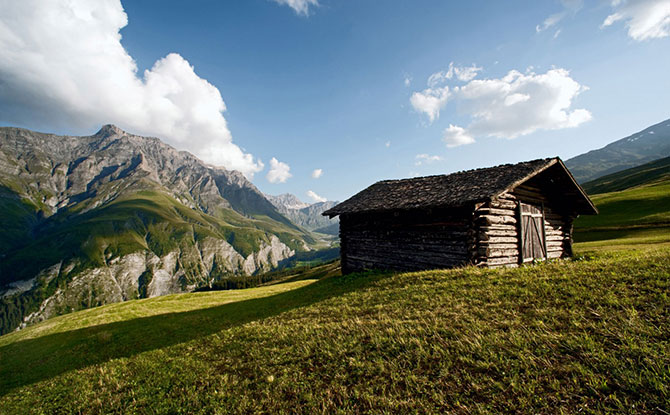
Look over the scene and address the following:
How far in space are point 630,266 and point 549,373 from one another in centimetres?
770

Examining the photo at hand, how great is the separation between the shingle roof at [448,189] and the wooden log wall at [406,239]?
97 cm

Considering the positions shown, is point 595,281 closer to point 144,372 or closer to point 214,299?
point 144,372

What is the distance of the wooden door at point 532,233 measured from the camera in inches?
664

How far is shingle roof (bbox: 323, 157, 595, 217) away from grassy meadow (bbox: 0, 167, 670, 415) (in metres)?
4.66

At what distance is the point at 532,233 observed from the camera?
17.6 m

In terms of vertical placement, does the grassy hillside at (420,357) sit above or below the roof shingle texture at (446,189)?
below

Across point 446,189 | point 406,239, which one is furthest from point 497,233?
point 406,239

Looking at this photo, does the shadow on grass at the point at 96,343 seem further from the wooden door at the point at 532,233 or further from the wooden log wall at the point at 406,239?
the wooden door at the point at 532,233

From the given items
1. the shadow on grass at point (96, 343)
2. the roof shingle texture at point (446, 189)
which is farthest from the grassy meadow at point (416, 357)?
the roof shingle texture at point (446, 189)

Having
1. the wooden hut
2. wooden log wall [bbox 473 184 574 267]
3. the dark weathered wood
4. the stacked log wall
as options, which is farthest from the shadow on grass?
wooden log wall [bbox 473 184 574 267]

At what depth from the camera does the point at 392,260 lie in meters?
18.8

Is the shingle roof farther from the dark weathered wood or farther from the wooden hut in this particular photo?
the dark weathered wood

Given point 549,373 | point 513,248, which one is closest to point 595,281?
point 549,373

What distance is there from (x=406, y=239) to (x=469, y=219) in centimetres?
444
